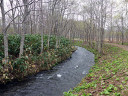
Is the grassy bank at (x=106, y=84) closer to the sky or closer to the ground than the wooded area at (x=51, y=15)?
closer to the ground

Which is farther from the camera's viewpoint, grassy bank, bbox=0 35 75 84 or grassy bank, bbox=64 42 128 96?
grassy bank, bbox=0 35 75 84

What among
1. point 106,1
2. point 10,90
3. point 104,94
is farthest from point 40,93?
point 106,1

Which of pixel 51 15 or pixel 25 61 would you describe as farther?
pixel 51 15

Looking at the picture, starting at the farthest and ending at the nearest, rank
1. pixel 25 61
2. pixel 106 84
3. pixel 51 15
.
→ 1. pixel 51 15
2. pixel 25 61
3. pixel 106 84

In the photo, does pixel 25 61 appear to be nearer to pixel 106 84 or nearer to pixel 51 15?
pixel 106 84

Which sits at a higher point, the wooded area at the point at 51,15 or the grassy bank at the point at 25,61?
the wooded area at the point at 51,15

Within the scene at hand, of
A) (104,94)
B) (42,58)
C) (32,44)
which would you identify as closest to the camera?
(104,94)

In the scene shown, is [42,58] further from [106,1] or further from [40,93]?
[106,1]

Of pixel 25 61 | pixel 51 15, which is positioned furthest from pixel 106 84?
pixel 51 15

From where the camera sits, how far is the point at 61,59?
14344 mm

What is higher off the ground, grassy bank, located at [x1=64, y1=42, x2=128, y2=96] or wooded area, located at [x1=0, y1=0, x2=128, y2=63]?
wooded area, located at [x1=0, y1=0, x2=128, y2=63]

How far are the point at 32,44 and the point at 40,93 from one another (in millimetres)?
6811

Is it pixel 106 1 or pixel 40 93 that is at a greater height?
pixel 106 1

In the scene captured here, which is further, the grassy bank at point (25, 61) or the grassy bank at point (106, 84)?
the grassy bank at point (25, 61)
